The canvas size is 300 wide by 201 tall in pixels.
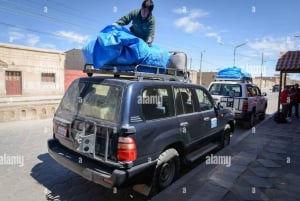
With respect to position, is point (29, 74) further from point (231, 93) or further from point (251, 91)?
point (251, 91)

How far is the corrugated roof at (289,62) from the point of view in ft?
36.8

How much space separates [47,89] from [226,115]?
863 inches

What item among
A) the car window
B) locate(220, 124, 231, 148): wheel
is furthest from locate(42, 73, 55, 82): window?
locate(220, 124, 231, 148): wheel

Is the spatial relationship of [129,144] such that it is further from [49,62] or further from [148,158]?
[49,62]

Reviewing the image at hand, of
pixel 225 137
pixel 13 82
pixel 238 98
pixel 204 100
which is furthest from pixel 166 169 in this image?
pixel 13 82

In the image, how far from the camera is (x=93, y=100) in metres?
3.69

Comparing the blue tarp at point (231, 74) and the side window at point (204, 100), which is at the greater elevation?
the blue tarp at point (231, 74)

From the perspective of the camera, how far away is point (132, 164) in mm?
3191

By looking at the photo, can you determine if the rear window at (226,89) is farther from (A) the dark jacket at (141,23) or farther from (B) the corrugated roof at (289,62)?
(A) the dark jacket at (141,23)

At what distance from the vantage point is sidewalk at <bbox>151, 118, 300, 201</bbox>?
12.1ft

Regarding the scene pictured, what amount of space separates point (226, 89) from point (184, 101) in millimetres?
5721

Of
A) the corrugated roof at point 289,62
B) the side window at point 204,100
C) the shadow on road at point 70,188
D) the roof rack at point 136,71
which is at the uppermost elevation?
the corrugated roof at point 289,62

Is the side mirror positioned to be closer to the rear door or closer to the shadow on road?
the rear door

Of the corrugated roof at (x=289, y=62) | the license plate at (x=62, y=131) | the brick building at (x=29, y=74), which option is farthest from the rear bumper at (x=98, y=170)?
the brick building at (x=29, y=74)
